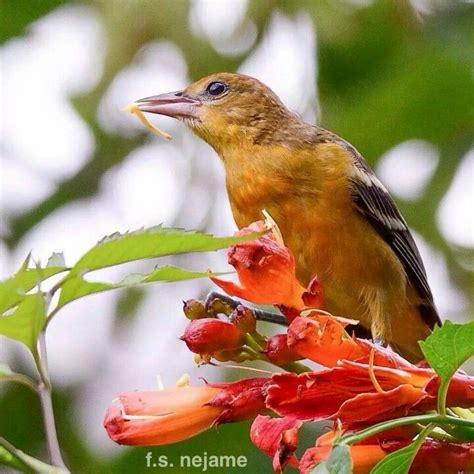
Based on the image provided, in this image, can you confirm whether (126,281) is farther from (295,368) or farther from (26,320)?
(295,368)

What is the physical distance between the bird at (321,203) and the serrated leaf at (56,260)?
2.57 meters

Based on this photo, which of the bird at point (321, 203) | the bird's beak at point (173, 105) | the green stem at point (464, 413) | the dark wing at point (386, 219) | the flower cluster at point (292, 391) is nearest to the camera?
the flower cluster at point (292, 391)

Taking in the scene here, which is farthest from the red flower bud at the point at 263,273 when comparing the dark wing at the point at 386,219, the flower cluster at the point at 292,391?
the dark wing at the point at 386,219

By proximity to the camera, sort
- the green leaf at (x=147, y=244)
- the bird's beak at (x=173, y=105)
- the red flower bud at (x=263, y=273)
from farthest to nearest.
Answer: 1. the bird's beak at (x=173, y=105)
2. the red flower bud at (x=263, y=273)
3. the green leaf at (x=147, y=244)

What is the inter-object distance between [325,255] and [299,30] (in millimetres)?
1132

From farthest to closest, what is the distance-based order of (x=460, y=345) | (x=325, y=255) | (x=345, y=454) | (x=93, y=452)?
1. (x=93, y=452)
2. (x=325, y=255)
3. (x=460, y=345)
4. (x=345, y=454)

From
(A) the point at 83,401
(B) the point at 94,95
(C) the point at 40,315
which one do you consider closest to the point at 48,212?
(B) the point at 94,95

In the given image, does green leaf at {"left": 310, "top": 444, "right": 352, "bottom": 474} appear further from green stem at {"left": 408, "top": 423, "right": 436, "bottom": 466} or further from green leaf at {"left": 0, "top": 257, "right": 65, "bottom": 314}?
green leaf at {"left": 0, "top": 257, "right": 65, "bottom": 314}

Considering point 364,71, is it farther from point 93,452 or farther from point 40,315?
point 40,315

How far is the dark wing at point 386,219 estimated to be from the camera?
476 cm

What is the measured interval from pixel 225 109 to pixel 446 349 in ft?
11.7

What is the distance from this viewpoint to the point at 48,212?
4965mm

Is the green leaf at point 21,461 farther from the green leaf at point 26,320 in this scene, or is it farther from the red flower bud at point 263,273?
the red flower bud at point 263,273

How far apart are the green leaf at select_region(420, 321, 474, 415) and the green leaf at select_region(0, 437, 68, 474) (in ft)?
2.14
